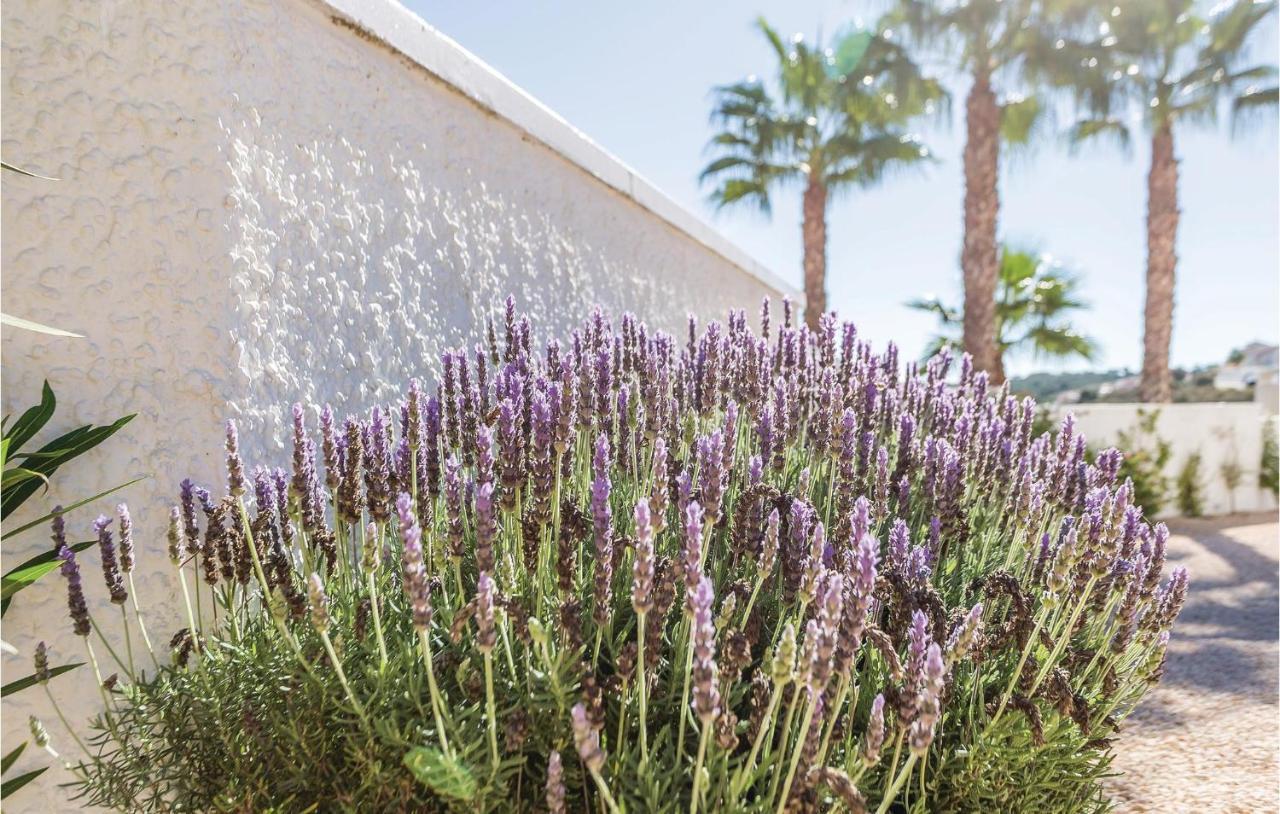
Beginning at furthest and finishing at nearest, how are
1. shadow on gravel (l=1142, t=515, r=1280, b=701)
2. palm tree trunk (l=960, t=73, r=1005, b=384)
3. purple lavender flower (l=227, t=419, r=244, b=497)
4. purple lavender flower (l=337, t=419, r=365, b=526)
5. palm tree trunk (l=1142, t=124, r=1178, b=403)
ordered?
palm tree trunk (l=1142, t=124, r=1178, b=403) → palm tree trunk (l=960, t=73, r=1005, b=384) → shadow on gravel (l=1142, t=515, r=1280, b=701) → purple lavender flower (l=337, t=419, r=365, b=526) → purple lavender flower (l=227, t=419, r=244, b=497)

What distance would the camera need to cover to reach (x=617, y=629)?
193 cm

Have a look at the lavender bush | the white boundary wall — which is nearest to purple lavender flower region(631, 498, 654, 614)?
the lavender bush

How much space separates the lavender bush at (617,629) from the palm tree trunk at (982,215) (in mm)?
9743

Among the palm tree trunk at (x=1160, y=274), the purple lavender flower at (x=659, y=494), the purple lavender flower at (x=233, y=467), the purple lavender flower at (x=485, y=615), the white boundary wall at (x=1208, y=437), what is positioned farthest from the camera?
the palm tree trunk at (x=1160, y=274)

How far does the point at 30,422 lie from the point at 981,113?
12.8 metres

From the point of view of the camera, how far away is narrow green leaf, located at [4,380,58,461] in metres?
2.10

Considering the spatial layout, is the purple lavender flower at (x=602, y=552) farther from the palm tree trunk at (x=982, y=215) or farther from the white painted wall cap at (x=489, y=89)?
the palm tree trunk at (x=982, y=215)

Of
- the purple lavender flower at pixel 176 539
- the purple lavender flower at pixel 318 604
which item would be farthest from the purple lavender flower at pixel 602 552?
the purple lavender flower at pixel 176 539

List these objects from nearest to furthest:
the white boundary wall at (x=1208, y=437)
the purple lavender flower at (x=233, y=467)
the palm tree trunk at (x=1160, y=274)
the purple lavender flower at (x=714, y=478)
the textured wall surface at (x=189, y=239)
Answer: the purple lavender flower at (x=714, y=478), the purple lavender flower at (x=233, y=467), the textured wall surface at (x=189, y=239), the white boundary wall at (x=1208, y=437), the palm tree trunk at (x=1160, y=274)

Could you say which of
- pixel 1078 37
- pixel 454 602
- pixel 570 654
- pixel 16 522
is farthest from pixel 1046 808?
pixel 1078 37

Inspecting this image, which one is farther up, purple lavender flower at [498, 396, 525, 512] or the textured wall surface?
the textured wall surface

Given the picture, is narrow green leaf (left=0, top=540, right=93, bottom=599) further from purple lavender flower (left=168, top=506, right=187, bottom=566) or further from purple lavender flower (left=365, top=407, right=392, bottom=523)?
purple lavender flower (left=365, top=407, right=392, bottom=523)

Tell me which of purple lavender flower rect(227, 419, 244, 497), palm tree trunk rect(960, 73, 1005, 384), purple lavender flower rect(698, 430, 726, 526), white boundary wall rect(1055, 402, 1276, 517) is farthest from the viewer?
palm tree trunk rect(960, 73, 1005, 384)

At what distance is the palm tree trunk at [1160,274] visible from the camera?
13.0 metres
